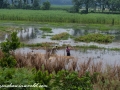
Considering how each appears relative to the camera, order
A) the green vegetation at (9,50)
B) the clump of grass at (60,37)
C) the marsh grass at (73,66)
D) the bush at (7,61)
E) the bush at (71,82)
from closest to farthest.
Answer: the bush at (71,82)
the marsh grass at (73,66)
the bush at (7,61)
the green vegetation at (9,50)
the clump of grass at (60,37)

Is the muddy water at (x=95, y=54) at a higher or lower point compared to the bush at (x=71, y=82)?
lower

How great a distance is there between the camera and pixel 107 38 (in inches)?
1294

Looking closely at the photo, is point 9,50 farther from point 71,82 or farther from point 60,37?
point 60,37

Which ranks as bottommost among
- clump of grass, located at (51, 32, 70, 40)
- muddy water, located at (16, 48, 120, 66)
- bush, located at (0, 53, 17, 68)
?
muddy water, located at (16, 48, 120, 66)

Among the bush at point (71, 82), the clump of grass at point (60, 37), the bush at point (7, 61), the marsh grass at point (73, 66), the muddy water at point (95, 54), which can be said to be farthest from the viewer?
the clump of grass at point (60, 37)

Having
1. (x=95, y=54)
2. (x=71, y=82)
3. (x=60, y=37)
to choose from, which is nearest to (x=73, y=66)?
(x=71, y=82)

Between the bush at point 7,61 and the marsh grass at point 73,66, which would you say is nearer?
the marsh grass at point 73,66

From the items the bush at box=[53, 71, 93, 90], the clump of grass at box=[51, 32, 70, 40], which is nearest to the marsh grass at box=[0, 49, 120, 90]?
the bush at box=[53, 71, 93, 90]

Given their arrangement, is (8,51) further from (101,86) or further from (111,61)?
(111,61)

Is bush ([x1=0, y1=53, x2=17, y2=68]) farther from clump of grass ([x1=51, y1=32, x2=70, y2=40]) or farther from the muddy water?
clump of grass ([x1=51, y1=32, x2=70, y2=40])

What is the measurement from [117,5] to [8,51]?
75703 mm

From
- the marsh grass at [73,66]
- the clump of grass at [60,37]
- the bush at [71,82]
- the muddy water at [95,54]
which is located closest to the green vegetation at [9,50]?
the marsh grass at [73,66]

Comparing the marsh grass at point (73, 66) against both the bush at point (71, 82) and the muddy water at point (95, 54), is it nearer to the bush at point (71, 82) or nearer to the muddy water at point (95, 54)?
the bush at point (71, 82)

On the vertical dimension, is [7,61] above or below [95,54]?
above
